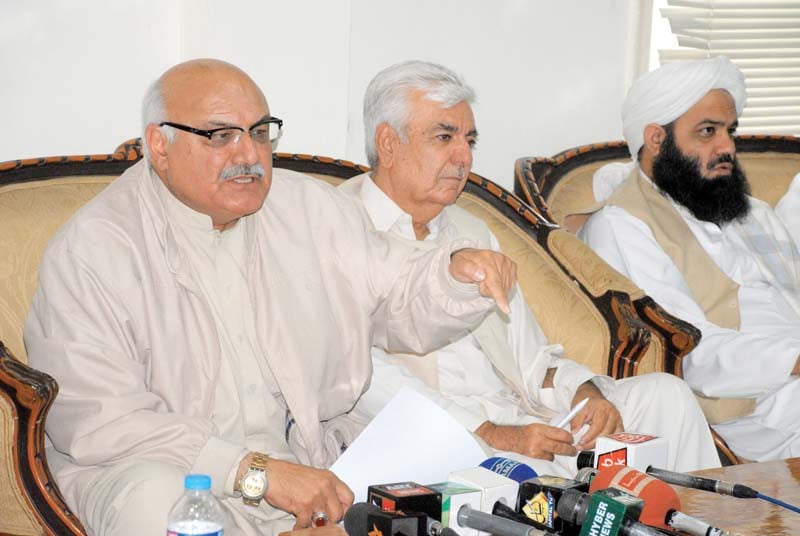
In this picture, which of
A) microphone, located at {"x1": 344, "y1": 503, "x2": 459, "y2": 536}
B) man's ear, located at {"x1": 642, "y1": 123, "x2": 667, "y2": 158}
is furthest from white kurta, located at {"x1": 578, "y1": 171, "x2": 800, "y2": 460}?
microphone, located at {"x1": 344, "y1": 503, "x2": 459, "y2": 536}

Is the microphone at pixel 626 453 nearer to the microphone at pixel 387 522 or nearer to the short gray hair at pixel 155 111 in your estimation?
the microphone at pixel 387 522

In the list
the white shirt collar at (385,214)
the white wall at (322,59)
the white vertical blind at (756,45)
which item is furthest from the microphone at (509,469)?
the white vertical blind at (756,45)

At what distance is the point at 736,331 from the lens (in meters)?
3.99

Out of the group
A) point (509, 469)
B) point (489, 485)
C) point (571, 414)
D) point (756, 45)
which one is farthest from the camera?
point (756, 45)

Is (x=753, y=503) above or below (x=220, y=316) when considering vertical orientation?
below

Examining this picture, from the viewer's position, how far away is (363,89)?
176 inches

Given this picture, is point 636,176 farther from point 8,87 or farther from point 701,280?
point 8,87

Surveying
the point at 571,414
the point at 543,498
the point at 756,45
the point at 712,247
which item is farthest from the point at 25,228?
the point at 756,45

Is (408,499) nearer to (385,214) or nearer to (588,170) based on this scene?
(385,214)

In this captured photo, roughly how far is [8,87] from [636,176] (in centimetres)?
243

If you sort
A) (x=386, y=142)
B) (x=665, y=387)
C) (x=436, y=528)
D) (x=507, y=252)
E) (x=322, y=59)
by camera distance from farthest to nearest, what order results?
(x=322, y=59) → (x=507, y=252) → (x=386, y=142) → (x=665, y=387) → (x=436, y=528)

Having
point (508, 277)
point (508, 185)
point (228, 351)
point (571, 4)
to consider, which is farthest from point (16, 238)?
point (571, 4)

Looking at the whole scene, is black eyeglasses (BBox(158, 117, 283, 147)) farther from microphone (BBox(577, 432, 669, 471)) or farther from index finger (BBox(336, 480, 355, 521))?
microphone (BBox(577, 432, 669, 471))

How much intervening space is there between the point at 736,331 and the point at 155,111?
88.6 inches
